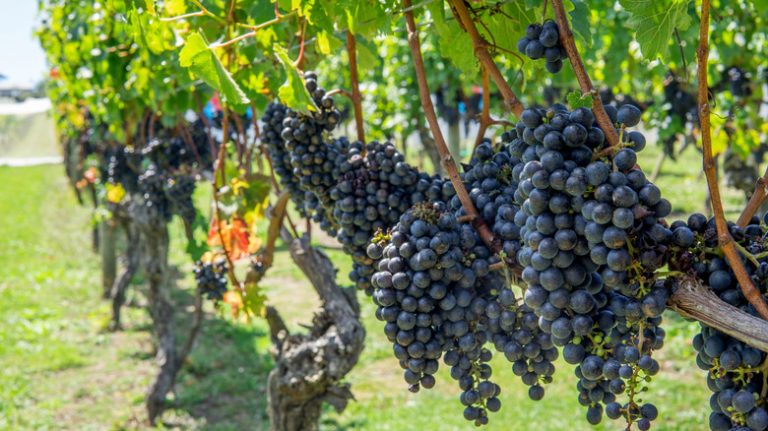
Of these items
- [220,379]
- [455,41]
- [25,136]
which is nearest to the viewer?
[455,41]

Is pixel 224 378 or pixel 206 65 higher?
pixel 206 65

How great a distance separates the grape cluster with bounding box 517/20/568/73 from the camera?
1199 millimetres

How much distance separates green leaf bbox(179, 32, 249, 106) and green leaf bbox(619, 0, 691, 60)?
91 centimetres

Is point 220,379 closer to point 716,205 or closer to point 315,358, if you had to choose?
point 315,358

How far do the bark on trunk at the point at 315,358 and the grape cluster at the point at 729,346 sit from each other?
2.17 metres

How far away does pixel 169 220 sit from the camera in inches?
237

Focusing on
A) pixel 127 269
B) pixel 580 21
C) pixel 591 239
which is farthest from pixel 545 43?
pixel 127 269

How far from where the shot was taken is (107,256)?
383 inches

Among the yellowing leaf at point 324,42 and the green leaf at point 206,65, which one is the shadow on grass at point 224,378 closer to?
the yellowing leaf at point 324,42

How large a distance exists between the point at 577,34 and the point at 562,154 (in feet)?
2.03

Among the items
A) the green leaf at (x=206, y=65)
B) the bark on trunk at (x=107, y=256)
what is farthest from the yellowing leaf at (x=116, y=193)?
the green leaf at (x=206, y=65)

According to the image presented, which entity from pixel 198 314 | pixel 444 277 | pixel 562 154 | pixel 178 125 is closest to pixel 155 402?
pixel 198 314

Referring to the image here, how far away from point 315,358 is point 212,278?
82 centimetres

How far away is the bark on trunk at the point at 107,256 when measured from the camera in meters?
9.31
